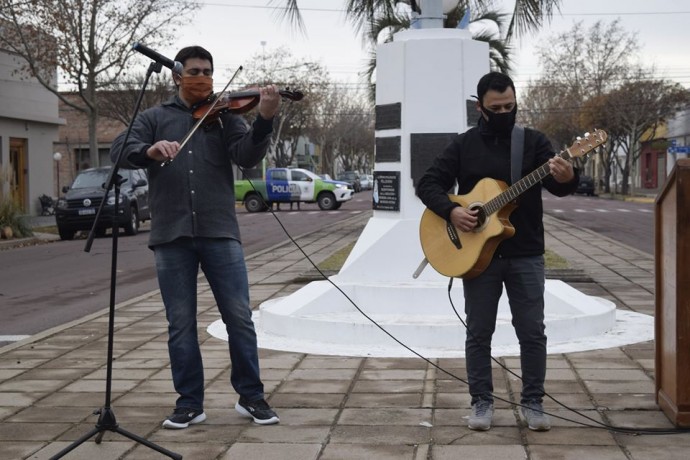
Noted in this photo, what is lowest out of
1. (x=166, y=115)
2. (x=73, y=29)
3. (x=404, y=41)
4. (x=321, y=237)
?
(x=321, y=237)

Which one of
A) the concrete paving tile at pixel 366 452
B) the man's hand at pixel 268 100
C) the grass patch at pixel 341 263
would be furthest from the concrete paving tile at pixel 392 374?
the grass patch at pixel 341 263

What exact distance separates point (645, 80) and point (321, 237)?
44767mm

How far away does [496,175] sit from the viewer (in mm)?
5699

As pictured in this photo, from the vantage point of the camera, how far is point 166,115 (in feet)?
19.5

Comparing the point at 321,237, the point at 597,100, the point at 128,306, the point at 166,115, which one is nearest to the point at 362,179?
the point at 597,100

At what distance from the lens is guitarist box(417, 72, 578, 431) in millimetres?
5617

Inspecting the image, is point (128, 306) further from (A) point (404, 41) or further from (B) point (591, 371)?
(B) point (591, 371)

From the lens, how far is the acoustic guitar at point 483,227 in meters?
5.39

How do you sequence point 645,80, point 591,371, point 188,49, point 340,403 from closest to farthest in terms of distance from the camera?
point 188,49, point 340,403, point 591,371, point 645,80

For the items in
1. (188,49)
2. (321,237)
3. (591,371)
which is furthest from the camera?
(321,237)

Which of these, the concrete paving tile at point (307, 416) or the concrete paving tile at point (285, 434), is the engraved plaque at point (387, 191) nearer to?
the concrete paving tile at point (307, 416)

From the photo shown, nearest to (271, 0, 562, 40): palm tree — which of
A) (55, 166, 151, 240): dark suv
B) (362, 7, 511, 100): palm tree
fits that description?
(362, 7, 511, 100): palm tree

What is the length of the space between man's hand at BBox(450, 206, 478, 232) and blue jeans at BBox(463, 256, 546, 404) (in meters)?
0.24

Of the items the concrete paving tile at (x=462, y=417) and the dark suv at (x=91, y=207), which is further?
the dark suv at (x=91, y=207)
